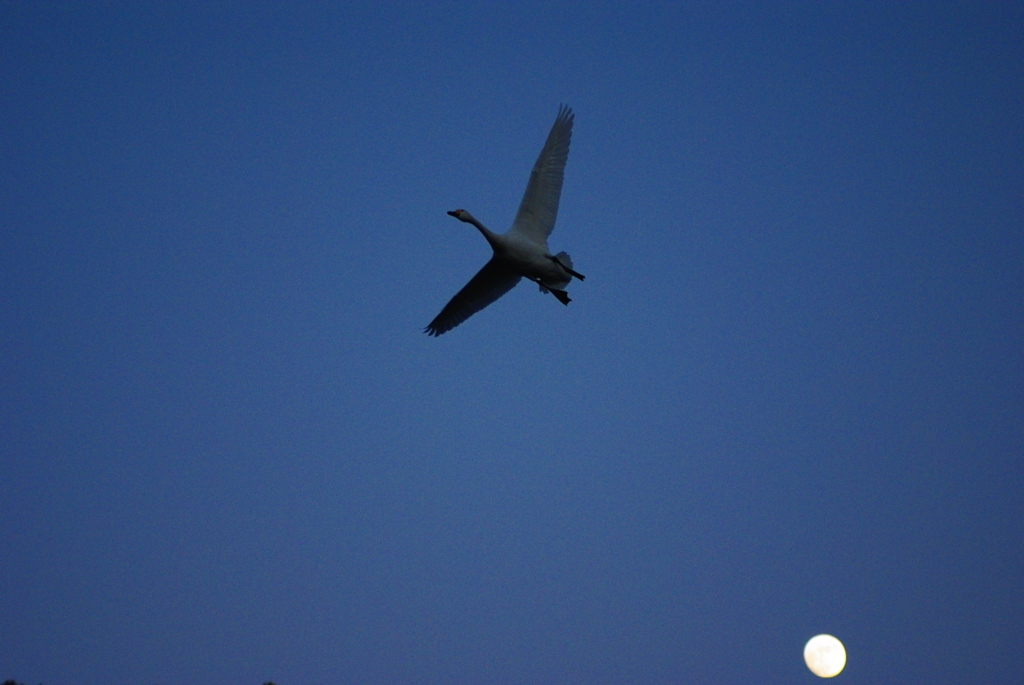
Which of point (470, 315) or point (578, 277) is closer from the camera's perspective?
point (578, 277)

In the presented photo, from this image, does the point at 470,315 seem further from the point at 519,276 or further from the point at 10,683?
the point at 10,683

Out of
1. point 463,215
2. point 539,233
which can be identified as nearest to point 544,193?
point 539,233

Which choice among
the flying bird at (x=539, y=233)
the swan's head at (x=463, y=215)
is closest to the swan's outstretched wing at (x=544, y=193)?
the flying bird at (x=539, y=233)

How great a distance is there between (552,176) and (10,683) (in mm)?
15868

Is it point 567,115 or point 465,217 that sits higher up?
point 567,115

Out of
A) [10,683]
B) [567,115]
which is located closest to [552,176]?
[567,115]

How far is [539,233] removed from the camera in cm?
2417

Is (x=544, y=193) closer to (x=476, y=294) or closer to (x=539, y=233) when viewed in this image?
(x=539, y=233)

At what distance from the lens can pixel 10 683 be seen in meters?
20.5

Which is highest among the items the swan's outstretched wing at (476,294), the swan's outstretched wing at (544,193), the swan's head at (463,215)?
the swan's outstretched wing at (544,193)

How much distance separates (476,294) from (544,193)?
316cm

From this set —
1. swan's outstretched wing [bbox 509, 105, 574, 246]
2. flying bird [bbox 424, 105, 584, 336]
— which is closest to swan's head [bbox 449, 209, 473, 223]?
flying bird [bbox 424, 105, 584, 336]

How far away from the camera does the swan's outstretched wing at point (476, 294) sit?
24.8 metres

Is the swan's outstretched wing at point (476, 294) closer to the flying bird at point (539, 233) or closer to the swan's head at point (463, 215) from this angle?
the flying bird at point (539, 233)
